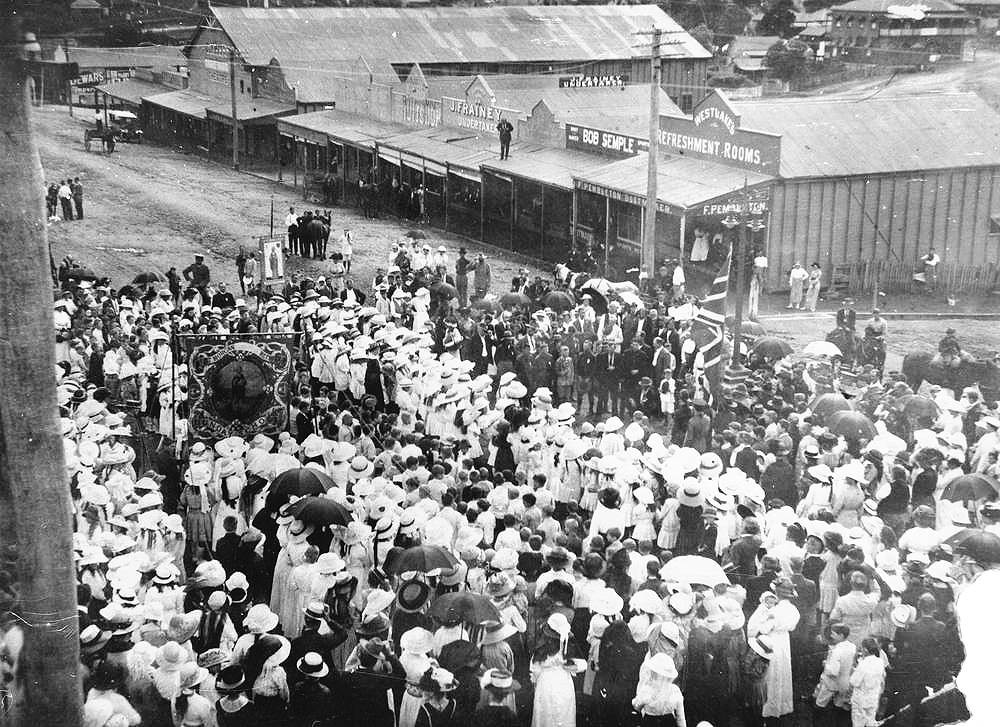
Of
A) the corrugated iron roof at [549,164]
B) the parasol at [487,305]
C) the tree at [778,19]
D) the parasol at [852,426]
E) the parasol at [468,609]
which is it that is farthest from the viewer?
the tree at [778,19]

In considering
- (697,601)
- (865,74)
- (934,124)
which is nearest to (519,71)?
(865,74)

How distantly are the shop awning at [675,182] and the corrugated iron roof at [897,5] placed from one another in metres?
6.08

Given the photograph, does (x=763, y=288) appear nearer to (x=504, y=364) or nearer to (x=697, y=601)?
(x=504, y=364)

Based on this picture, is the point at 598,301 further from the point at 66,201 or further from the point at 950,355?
the point at 66,201

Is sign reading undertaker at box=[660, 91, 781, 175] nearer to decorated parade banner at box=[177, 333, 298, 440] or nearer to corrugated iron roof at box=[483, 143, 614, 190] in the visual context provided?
corrugated iron roof at box=[483, 143, 614, 190]

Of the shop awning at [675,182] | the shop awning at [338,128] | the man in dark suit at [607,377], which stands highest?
the shop awning at [338,128]

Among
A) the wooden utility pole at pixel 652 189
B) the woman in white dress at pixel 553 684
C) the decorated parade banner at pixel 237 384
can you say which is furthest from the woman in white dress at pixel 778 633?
the wooden utility pole at pixel 652 189

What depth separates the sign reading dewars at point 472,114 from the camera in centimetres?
3114

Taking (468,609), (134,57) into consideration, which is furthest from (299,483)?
(134,57)

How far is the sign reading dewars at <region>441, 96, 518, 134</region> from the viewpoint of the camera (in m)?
31.1

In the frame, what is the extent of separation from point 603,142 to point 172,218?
12.3 meters

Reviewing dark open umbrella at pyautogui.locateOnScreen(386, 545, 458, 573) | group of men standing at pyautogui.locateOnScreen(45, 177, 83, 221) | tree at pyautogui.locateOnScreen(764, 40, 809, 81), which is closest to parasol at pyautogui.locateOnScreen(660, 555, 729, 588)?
dark open umbrella at pyautogui.locateOnScreen(386, 545, 458, 573)

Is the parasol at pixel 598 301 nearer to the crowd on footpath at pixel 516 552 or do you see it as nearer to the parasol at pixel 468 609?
the crowd on footpath at pixel 516 552

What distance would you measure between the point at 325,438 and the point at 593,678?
5179 mm
